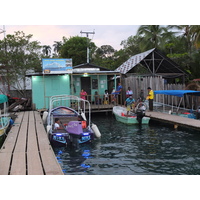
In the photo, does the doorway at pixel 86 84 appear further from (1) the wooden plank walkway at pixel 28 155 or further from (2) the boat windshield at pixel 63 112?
(1) the wooden plank walkway at pixel 28 155

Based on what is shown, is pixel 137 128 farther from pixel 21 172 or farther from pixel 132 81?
pixel 21 172

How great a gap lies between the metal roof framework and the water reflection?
9.89m

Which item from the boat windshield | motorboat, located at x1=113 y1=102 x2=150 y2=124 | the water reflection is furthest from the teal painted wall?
the water reflection

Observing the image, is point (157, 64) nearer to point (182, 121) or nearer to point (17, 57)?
point (182, 121)

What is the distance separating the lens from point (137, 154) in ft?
34.8

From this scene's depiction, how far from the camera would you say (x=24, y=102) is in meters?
23.3

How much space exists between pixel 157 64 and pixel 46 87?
11488mm

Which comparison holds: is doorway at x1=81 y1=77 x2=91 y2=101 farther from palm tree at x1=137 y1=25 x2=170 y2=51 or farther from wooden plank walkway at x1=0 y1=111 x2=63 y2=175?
palm tree at x1=137 y1=25 x2=170 y2=51

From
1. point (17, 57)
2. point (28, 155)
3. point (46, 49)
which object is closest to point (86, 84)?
point (17, 57)

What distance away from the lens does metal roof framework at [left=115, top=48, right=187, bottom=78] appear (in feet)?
77.3

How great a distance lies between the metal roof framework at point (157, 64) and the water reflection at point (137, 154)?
9.89 metres

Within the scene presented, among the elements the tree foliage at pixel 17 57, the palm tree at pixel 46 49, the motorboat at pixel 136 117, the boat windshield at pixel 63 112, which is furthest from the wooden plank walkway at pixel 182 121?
the palm tree at pixel 46 49

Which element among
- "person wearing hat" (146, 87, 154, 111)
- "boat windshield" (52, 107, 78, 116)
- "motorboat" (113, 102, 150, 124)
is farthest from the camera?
"person wearing hat" (146, 87, 154, 111)
